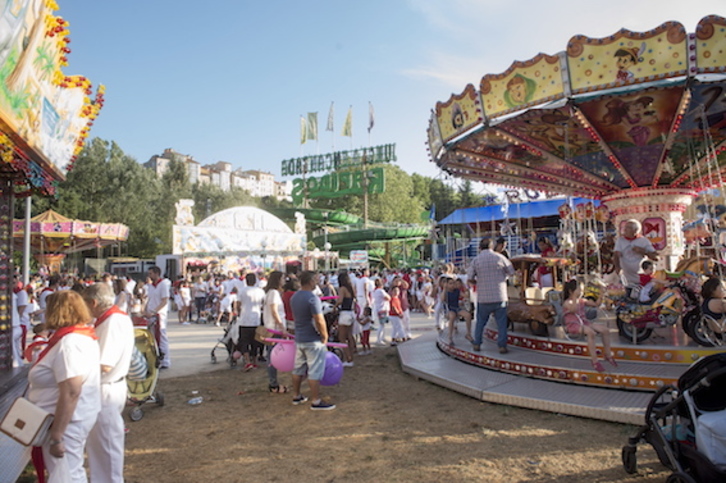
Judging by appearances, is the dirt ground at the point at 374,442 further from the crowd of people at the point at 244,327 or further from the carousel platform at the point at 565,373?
the crowd of people at the point at 244,327

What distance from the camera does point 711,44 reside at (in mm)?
5809

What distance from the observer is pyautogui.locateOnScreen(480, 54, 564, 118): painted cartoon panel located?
674cm

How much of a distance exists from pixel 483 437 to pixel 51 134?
6.67 meters

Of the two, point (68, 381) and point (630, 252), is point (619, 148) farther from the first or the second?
point (68, 381)

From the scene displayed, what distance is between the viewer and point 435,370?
23.0 feet

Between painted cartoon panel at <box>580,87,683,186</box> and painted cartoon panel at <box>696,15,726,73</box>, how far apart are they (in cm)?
87

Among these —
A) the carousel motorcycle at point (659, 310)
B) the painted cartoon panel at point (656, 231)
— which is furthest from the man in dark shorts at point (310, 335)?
the painted cartoon panel at point (656, 231)

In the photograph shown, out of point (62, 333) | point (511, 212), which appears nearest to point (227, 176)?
point (511, 212)

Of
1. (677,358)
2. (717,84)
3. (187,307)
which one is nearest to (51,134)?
(677,358)

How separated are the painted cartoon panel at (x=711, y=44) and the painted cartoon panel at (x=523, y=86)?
5.14 ft

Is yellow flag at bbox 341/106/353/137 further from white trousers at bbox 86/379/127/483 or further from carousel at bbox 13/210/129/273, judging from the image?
white trousers at bbox 86/379/127/483

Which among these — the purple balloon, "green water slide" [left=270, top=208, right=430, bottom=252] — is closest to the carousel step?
the purple balloon

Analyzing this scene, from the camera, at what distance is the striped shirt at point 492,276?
6789mm

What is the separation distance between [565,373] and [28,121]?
7002mm
